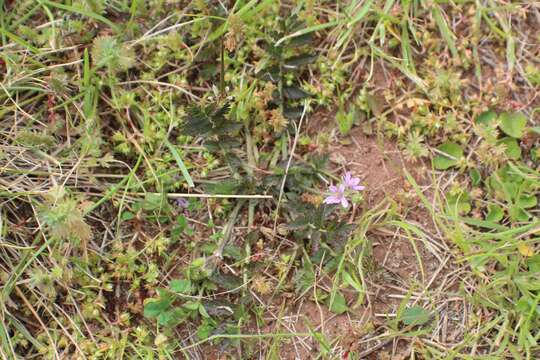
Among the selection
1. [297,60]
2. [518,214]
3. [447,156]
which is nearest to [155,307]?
[297,60]

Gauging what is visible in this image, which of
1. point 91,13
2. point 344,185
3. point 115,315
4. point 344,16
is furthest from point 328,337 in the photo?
point 91,13

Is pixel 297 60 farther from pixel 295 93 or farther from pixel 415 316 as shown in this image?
pixel 415 316

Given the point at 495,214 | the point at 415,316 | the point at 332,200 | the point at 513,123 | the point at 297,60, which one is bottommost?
the point at 415,316

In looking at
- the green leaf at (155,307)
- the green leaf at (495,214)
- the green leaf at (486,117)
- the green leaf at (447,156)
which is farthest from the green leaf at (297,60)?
the green leaf at (155,307)

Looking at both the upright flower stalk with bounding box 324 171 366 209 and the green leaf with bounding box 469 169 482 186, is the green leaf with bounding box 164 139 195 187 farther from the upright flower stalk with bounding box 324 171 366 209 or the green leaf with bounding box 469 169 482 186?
the green leaf with bounding box 469 169 482 186

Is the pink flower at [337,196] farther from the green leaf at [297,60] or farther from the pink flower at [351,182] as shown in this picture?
the green leaf at [297,60]

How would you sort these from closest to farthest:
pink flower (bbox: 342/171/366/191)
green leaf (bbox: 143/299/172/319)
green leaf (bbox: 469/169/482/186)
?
green leaf (bbox: 143/299/172/319)
pink flower (bbox: 342/171/366/191)
green leaf (bbox: 469/169/482/186)

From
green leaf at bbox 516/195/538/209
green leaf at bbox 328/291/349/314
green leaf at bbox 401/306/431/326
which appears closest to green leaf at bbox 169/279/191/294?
green leaf at bbox 328/291/349/314

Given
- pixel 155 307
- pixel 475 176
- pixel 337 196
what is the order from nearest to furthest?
pixel 155 307
pixel 337 196
pixel 475 176
